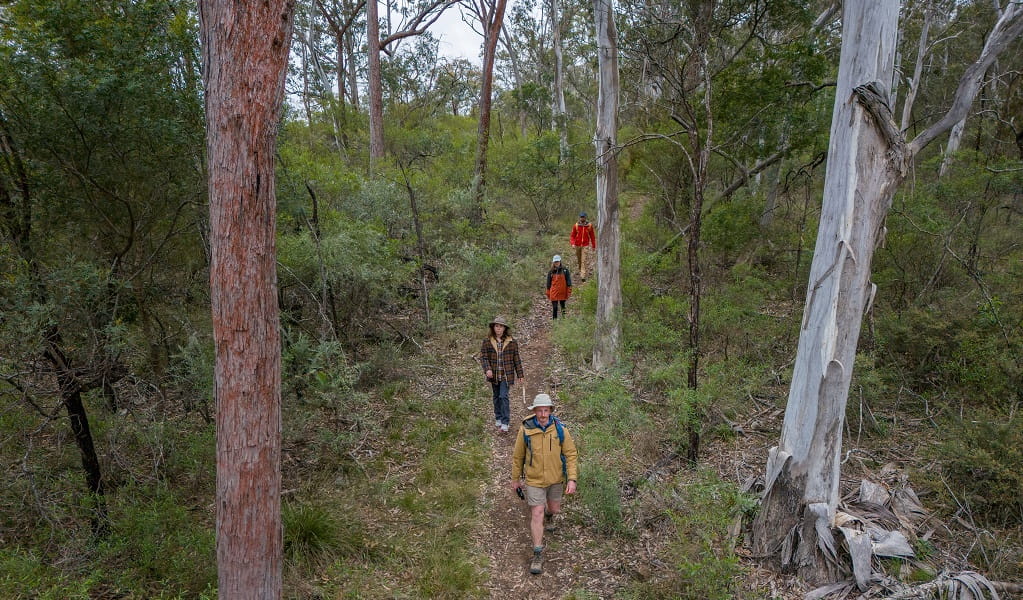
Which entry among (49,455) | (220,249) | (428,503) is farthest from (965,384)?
(49,455)

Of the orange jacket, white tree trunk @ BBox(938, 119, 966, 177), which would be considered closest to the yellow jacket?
the orange jacket

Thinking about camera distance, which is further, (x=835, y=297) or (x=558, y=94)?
(x=558, y=94)

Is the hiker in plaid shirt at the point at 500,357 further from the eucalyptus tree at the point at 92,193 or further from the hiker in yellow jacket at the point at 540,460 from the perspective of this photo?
the eucalyptus tree at the point at 92,193

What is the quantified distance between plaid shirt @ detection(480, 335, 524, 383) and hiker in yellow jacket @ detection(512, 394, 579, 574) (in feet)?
6.15

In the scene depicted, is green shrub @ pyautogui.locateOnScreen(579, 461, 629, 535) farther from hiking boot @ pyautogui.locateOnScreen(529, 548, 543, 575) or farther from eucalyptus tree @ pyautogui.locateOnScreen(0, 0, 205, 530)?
eucalyptus tree @ pyautogui.locateOnScreen(0, 0, 205, 530)

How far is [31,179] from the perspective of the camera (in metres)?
5.27

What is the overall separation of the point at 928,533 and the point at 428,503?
487 centimetres

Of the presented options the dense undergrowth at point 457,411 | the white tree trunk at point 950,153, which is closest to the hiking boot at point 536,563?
the dense undergrowth at point 457,411

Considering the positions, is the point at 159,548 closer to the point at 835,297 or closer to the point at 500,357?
the point at 500,357

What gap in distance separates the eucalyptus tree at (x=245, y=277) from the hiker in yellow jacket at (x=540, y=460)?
2229 mm

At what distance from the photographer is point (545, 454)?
16.1 ft

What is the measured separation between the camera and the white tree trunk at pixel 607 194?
7902 millimetres

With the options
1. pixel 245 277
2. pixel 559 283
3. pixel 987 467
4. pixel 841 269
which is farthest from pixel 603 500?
pixel 559 283

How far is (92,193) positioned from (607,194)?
6.78 meters
